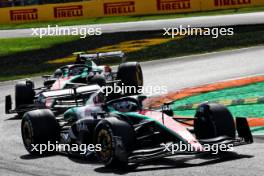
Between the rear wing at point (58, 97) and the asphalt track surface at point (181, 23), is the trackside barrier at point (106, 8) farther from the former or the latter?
the rear wing at point (58, 97)

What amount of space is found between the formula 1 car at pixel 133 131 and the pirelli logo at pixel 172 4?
29531 millimetres

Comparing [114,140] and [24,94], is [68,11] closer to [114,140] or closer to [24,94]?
[24,94]

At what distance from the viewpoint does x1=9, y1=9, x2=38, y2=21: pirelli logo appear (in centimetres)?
4597

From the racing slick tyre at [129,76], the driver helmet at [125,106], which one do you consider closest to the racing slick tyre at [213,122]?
the driver helmet at [125,106]

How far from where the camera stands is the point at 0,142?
1266 cm

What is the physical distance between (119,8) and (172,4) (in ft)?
12.3

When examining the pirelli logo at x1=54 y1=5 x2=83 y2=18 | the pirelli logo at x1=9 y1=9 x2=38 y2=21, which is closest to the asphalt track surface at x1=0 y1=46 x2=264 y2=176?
the pirelli logo at x1=54 y1=5 x2=83 y2=18

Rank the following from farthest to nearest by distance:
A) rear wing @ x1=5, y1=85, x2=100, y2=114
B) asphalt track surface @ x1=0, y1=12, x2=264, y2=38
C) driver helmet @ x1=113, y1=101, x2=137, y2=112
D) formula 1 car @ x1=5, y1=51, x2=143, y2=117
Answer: asphalt track surface @ x1=0, y1=12, x2=264, y2=38, formula 1 car @ x1=5, y1=51, x2=143, y2=117, rear wing @ x1=5, y1=85, x2=100, y2=114, driver helmet @ x1=113, y1=101, x2=137, y2=112

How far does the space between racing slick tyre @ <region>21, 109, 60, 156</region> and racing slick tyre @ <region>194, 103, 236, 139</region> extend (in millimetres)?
2395

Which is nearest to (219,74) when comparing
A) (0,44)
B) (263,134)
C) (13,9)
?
(263,134)

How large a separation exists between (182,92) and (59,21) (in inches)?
1100

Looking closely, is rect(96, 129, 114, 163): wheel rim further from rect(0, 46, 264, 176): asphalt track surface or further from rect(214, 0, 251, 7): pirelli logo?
rect(214, 0, 251, 7): pirelli logo

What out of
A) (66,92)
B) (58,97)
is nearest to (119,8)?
(66,92)

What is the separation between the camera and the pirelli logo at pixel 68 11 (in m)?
44.4
